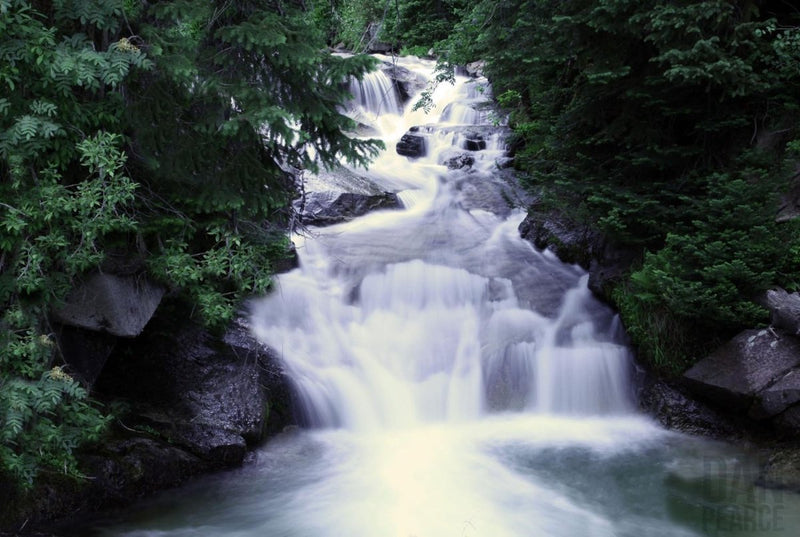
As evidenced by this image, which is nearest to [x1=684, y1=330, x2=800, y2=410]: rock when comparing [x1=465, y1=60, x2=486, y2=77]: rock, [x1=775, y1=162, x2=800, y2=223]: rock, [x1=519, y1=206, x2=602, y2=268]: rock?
[x1=775, y1=162, x2=800, y2=223]: rock

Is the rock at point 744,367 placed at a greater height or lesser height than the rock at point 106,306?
lesser

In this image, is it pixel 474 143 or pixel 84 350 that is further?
pixel 474 143

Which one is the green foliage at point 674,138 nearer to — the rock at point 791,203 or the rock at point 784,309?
the rock at point 784,309

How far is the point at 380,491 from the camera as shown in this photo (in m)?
6.52

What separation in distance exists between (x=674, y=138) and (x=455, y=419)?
4644 mm

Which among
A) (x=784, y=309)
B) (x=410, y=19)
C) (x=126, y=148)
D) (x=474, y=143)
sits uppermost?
(x=410, y=19)

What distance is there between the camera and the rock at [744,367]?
706cm

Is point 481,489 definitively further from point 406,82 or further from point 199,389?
point 406,82

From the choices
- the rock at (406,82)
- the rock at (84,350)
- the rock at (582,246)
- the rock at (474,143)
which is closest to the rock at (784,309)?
A: the rock at (582,246)

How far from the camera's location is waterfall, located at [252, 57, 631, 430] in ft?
27.3

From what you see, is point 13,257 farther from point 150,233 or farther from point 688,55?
point 688,55

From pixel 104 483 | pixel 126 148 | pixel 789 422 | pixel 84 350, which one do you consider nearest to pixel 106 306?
pixel 84 350
